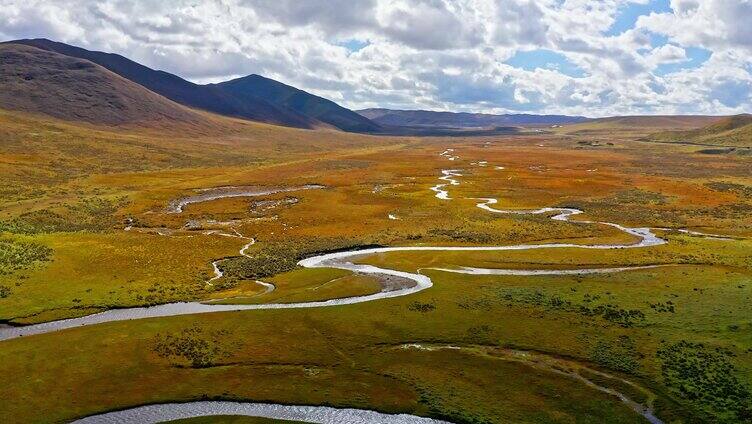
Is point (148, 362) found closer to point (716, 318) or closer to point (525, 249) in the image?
point (716, 318)

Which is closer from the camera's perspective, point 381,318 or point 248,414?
point 248,414

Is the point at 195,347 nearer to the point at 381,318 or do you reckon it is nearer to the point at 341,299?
the point at 381,318

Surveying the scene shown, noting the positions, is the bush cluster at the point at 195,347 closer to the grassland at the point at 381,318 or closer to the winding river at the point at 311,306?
the grassland at the point at 381,318

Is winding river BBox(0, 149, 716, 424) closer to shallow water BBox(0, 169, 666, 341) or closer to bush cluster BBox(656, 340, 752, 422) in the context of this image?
shallow water BBox(0, 169, 666, 341)

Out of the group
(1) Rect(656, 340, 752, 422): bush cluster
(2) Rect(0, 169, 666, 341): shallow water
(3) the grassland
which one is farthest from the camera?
(2) Rect(0, 169, 666, 341): shallow water

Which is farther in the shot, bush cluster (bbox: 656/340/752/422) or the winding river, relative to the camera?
bush cluster (bbox: 656/340/752/422)

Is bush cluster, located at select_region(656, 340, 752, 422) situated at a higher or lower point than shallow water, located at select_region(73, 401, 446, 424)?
higher

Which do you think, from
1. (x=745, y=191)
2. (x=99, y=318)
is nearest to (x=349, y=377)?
(x=99, y=318)

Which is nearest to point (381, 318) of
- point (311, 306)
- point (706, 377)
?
point (311, 306)

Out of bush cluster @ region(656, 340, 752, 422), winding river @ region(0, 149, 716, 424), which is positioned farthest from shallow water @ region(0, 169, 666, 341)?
bush cluster @ region(656, 340, 752, 422)
